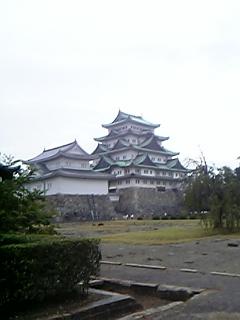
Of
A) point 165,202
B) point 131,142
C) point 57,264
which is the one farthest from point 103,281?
point 131,142

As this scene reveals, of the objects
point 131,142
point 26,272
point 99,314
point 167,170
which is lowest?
point 99,314

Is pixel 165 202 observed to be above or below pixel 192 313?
above

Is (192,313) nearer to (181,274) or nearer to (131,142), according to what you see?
(181,274)

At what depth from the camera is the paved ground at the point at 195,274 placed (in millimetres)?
5883

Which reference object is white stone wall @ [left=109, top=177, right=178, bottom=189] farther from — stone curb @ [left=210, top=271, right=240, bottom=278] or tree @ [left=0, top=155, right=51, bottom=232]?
tree @ [left=0, top=155, right=51, bottom=232]

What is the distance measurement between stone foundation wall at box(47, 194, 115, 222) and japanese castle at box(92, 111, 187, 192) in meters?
4.20

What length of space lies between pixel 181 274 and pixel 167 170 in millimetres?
52983

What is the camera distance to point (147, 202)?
5659cm

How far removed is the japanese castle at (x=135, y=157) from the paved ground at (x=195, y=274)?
1630 inches

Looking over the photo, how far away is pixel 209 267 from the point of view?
32.8ft

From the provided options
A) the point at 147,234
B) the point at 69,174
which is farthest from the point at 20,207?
the point at 69,174

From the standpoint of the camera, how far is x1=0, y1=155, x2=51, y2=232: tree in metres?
7.23

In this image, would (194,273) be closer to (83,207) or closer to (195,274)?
(195,274)

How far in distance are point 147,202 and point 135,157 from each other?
7.89 m
